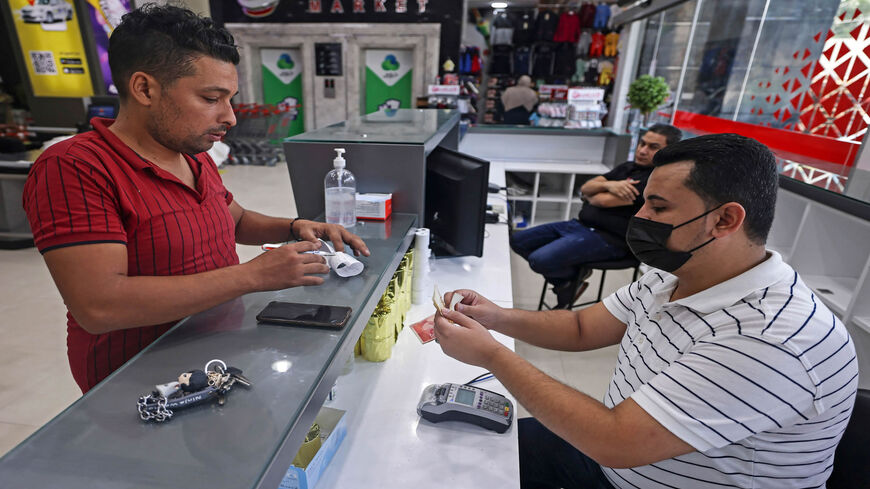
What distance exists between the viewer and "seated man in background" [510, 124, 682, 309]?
2809 millimetres

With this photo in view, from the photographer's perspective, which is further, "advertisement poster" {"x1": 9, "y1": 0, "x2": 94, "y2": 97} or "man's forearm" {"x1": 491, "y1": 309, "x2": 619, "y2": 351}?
"advertisement poster" {"x1": 9, "y1": 0, "x2": 94, "y2": 97}

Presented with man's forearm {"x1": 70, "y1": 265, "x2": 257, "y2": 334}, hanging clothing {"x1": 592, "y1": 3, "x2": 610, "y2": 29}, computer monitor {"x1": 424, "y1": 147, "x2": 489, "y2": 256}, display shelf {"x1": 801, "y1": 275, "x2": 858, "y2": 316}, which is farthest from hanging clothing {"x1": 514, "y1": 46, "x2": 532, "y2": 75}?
man's forearm {"x1": 70, "y1": 265, "x2": 257, "y2": 334}

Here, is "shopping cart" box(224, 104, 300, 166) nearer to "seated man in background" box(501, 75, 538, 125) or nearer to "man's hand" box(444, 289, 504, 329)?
"seated man in background" box(501, 75, 538, 125)

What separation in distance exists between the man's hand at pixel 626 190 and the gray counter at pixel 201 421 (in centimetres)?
234

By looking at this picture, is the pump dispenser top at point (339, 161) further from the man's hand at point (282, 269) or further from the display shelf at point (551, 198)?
the display shelf at point (551, 198)

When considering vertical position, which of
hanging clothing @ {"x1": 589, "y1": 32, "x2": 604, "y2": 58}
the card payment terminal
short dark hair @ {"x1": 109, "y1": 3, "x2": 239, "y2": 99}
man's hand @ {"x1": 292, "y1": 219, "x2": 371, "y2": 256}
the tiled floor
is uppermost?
hanging clothing @ {"x1": 589, "y1": 32, "x2": 604, "y2": 58}

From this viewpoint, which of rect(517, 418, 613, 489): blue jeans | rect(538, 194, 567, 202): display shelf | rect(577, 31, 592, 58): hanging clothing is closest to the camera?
rect(517, 418, 613, 489): blue jeans

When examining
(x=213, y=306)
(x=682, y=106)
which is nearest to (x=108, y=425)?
(x=213, y=306)

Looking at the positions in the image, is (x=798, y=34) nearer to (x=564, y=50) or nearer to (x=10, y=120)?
(x=564, y=50)

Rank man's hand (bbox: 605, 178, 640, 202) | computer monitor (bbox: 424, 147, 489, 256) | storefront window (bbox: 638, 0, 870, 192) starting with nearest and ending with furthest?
computer monitor (bbox: 424, 147, 489, 256) → man's hand (bbox: 605, 178, 640, 202) → storefront window (bbox: 638, 0, 870, 192)

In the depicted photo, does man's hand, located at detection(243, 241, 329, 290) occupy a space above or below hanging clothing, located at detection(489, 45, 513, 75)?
Answer: below

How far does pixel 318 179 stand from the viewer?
5.80ft

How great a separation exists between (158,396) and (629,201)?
2.72 meters

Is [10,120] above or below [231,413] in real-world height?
below
